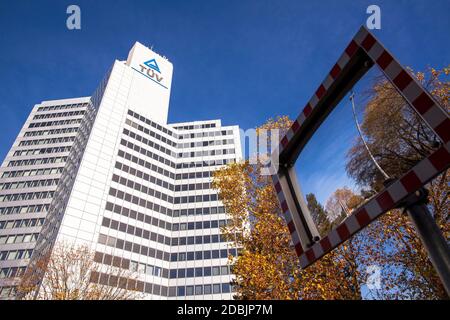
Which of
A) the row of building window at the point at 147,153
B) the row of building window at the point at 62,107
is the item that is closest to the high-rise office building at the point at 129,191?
the row of building window at the point at 147,153

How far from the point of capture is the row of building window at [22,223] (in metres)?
63.5

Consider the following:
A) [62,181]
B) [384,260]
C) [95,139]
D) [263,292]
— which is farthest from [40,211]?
[384,260]

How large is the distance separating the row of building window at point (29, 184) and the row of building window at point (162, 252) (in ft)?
120

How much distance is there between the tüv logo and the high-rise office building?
0.46m

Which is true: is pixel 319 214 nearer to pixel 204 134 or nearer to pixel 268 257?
pixel 268 257

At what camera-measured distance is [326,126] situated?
356cm

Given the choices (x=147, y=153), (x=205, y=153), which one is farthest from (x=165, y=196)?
(x=205, y=153)

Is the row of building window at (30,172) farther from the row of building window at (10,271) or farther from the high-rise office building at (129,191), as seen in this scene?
the row of building window at (10,271)

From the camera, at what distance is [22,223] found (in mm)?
64250

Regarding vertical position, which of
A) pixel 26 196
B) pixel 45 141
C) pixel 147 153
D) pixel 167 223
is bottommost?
pixel 167 223

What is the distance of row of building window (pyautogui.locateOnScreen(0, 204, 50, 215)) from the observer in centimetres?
6612

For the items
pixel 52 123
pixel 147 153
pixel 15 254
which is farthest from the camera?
pixel 52 123

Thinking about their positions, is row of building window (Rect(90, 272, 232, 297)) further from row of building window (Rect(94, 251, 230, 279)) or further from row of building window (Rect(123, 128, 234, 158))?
row of building window (Rect(123, 128, 234, 158))

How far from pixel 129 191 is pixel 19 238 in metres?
32.6
